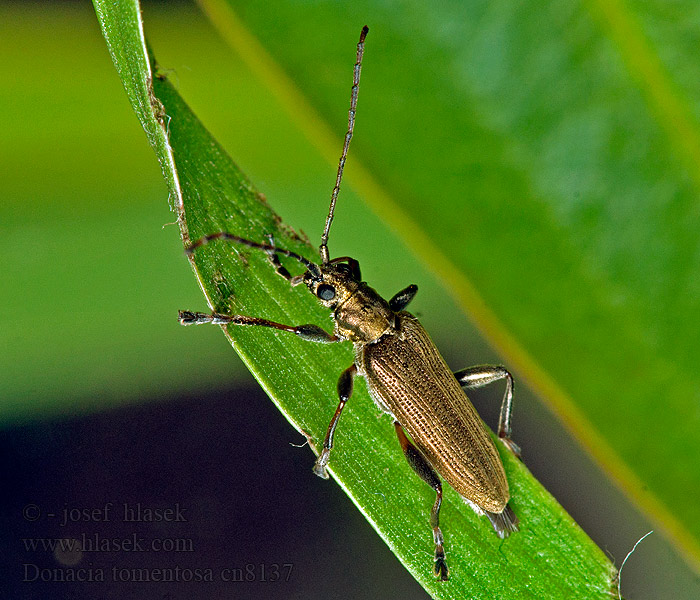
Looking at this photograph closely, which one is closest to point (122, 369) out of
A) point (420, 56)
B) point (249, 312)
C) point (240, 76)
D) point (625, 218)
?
point (249, 312)

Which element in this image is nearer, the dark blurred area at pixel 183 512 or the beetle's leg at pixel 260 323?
the beetle's leg at pixel 260 323

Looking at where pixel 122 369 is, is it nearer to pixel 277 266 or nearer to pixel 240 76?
pixel 277 266

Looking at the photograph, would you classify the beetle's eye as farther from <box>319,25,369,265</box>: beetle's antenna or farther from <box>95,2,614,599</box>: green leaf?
<box>319,25,369,265</box>: beetle's antenna

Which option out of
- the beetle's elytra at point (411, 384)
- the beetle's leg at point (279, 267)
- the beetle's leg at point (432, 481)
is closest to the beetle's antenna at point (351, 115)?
the beetle's elytra at point (411, 384)

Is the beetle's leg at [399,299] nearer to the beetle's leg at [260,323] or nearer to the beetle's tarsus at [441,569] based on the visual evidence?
the beetle's leg at [260,323]

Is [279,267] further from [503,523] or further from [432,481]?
[503,523]

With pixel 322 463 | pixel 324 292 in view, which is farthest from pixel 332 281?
pixel 322 463

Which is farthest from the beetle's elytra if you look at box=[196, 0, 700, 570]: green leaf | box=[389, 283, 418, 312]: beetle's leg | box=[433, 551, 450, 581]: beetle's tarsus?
box=[196, 0, 700, 570]: green leaf
